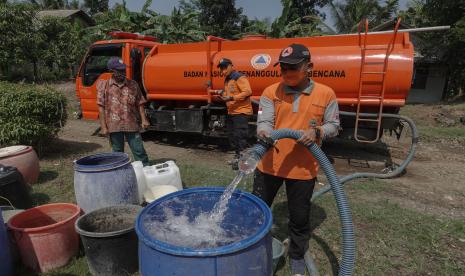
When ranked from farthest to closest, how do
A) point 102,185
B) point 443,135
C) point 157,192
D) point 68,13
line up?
point 68,13
point 443,135
point 157,192
point 102,185

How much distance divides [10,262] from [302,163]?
251cm

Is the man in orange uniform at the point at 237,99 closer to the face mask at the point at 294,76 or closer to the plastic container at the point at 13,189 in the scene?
the face mask at the point at 294,76

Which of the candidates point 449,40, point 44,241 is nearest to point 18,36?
point 44,241

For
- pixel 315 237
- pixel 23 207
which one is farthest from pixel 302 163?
pixel 23 207

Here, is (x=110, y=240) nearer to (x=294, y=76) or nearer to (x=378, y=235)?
(x=294, y=76)

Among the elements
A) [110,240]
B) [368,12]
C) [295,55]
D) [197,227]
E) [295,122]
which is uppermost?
[368,12]

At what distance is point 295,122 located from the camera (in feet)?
8.25

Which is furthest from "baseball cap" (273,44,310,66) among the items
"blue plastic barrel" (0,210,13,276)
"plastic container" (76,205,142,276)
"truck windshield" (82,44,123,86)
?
"truck windshield" (82,44,123,86)

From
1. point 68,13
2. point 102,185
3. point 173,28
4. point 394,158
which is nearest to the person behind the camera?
point 102,185

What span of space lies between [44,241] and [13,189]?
3.88ft

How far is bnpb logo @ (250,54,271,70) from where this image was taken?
19.7 ft

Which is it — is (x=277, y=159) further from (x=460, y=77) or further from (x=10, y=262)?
(x=460, y=77)

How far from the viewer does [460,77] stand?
1755 cm

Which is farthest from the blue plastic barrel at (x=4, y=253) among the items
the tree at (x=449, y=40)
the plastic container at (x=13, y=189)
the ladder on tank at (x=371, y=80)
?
the tree at (x=449, y=40)
